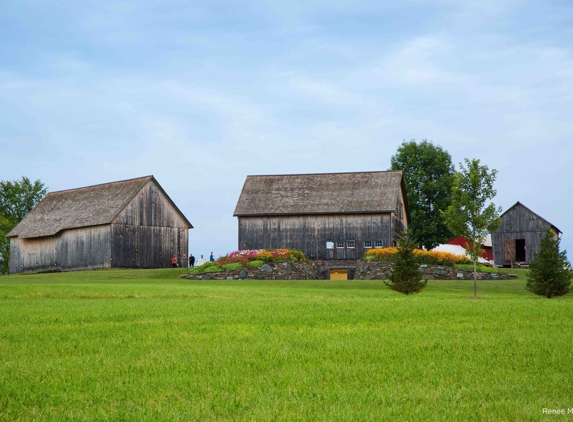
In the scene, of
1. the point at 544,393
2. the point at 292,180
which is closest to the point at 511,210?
the point at 292,180

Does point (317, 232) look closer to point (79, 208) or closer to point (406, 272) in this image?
point (79, 208)

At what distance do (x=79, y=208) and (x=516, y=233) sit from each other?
38838mm

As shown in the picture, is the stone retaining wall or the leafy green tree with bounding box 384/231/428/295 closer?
the leafy green tree with bounding box 384/231/428/295

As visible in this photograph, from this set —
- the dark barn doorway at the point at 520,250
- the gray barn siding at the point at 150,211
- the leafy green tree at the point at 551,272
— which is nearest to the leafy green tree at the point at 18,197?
the gray barn siding at the point at 150,211

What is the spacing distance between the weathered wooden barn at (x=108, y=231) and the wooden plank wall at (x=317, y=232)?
7193 mm

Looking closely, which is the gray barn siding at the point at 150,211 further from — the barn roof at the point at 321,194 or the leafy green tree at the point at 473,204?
the leafy green tree at the point at 473,204

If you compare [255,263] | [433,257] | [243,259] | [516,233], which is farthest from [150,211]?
[516,233]

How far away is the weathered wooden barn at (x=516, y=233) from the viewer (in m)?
62.7

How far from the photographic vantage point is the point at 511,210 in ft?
208

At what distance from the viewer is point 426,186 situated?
66.5 m

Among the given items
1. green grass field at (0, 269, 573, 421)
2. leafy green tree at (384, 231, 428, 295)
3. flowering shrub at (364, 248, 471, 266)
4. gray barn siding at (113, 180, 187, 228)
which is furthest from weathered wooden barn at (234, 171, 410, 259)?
green grass field at (0, 269, 573, 421)

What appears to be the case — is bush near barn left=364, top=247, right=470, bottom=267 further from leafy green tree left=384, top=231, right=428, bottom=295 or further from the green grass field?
the green grass field

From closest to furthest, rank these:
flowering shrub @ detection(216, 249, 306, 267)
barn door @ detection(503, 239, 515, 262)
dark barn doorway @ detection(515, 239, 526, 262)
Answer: flowering shrub @ detection(216, 249, 306, 267), barn door @ detection(503, 239, 515, 262), dark barn doorway @ detection(515, 239, 526, 262)

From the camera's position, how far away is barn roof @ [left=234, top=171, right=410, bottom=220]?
53.3m
